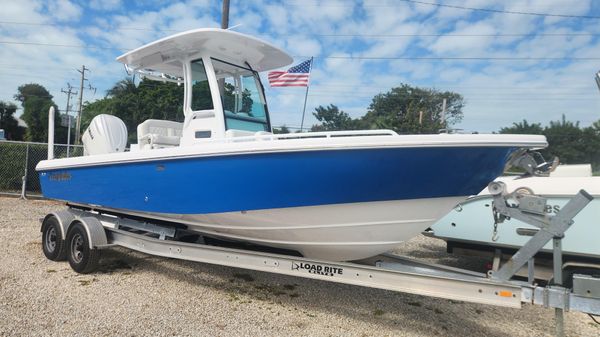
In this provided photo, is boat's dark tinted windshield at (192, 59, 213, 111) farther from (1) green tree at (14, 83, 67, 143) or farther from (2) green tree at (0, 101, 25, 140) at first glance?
(2) green tree at (0, 101, 25, 140)

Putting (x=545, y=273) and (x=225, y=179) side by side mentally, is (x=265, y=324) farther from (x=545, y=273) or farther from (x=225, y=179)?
(x=545, y=273)

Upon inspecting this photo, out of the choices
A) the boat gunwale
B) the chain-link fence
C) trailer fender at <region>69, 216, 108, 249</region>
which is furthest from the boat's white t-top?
the chain-link fence

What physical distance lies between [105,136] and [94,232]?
4.31ft

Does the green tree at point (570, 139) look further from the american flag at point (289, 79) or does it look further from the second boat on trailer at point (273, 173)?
the second boat on trailer at point (273, 173)

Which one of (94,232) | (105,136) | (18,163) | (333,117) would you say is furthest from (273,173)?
(333,117)

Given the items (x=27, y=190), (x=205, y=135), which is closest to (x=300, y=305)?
(x=205, y=135)

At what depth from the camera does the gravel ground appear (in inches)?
126

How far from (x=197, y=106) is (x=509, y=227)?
383 cm

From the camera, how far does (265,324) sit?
3.34m

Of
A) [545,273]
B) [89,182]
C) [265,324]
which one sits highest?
[89,182]

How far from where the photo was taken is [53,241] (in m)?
4.99

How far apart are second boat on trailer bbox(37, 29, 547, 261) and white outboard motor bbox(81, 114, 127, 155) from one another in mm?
469

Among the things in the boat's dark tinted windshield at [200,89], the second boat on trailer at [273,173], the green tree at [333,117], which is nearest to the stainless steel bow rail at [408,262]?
the second boat on trailer at [273,173]

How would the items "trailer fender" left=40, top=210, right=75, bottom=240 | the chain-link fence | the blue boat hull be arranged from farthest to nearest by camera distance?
1. the chain-link fence
2. "trailer fender" left=40, top=210, right=75, bottom=240
3. the blue boat hull
